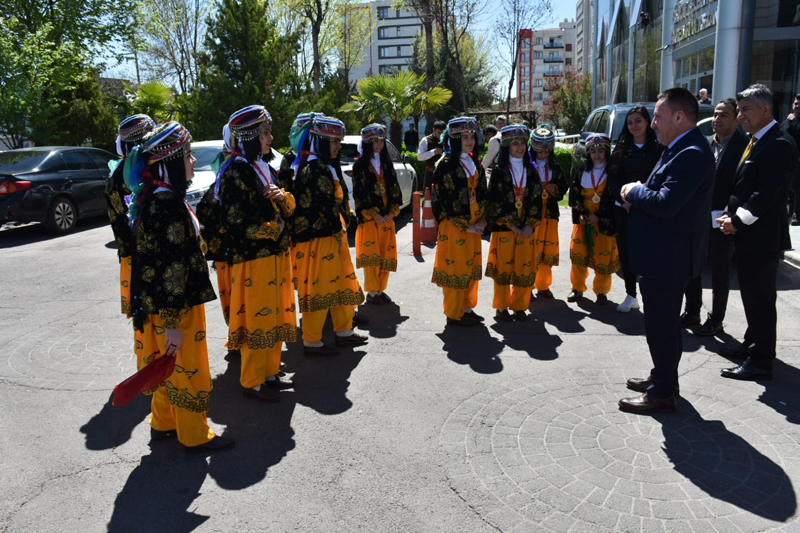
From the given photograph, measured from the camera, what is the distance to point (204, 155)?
437 inches

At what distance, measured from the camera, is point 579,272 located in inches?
273

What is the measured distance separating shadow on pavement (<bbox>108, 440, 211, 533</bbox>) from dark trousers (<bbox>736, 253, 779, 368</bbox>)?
4137 millimetres

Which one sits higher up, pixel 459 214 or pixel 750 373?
pixel 459 214

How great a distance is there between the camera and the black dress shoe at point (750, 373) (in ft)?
15.6

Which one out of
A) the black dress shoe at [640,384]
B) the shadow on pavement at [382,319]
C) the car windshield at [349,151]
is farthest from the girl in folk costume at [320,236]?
the car windshield at [349,151]

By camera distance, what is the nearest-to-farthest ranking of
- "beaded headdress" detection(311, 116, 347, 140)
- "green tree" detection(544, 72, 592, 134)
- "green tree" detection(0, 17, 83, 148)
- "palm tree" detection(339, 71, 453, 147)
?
"beaded headdress" detection(311, 116, 347, 140)
"green tree" detection(0, 17, 83, 148)
"palm tree" detection(339, 71, 453, 147)
"green tree" detection(544, 72, 592, 134)

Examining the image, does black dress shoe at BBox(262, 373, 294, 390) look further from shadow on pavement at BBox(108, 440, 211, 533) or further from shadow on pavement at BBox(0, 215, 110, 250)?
shadow on pavement at BBox(0, 215, 110, 250)

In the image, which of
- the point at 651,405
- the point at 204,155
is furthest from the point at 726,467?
the point at 204,155

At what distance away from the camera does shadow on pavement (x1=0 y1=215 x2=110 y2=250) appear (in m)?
11.4

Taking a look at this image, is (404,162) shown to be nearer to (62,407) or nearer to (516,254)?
(516,254)

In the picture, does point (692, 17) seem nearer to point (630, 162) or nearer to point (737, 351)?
point (630, 162)

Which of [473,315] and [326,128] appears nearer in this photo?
[326,128]

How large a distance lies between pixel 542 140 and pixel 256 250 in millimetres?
3482

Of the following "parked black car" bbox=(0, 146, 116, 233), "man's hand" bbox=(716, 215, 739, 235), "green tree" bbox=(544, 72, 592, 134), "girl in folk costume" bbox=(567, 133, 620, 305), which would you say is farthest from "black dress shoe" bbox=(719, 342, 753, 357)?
"green tree" bbox=(544, 72, 592, 134)
